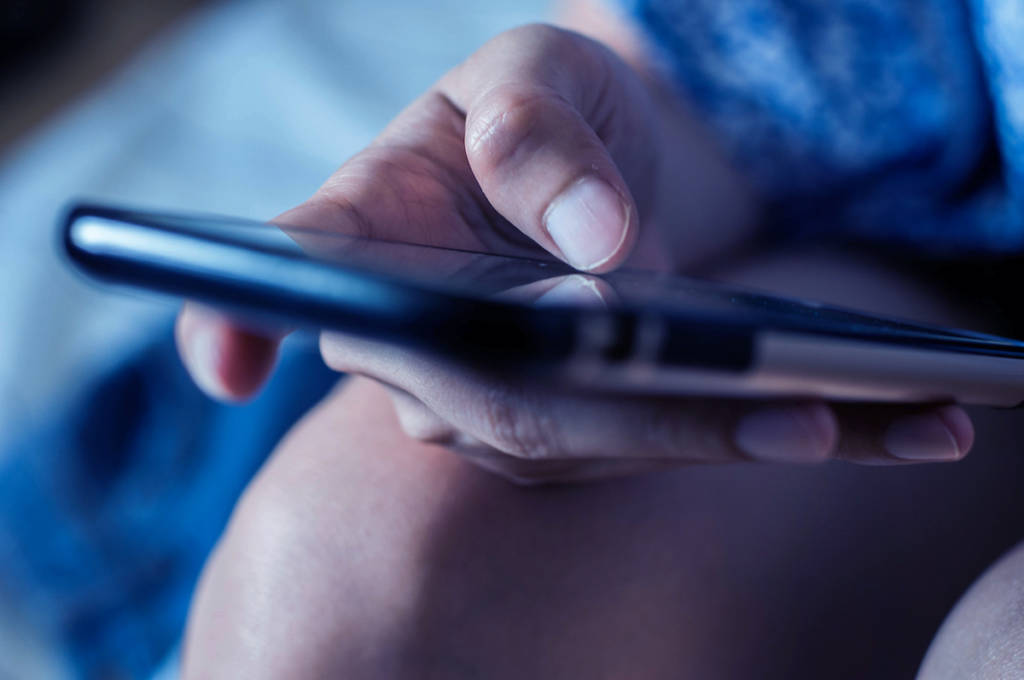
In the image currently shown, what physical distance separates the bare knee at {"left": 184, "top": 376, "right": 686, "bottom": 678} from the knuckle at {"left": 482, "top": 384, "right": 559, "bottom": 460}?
0.09 meters

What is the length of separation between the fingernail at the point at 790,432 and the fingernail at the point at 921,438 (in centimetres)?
4

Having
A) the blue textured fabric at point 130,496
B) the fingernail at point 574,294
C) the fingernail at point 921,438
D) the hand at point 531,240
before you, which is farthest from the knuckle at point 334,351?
the blue textured fabric at point 130,496

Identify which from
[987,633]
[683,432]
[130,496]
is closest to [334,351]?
[683,432]

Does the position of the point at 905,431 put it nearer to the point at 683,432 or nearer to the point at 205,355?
the point at 683,432

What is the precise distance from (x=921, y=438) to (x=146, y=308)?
0.71 metres

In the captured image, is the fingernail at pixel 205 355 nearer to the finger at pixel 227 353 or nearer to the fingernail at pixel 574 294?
the finger at pixel 227 353

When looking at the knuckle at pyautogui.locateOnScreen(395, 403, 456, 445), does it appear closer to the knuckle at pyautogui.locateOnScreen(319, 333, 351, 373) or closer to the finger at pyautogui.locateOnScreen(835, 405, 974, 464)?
the knuckle at pyautogui.locateOnScreen(319, 333, 351, 373)

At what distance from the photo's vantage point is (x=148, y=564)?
655 millimetres

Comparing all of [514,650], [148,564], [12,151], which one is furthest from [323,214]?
[12,151]

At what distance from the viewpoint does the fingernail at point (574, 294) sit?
0.67 feet

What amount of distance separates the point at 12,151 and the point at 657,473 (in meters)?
1.47

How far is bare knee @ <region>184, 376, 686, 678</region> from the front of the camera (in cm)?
36

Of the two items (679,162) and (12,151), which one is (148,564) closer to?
(679,162)

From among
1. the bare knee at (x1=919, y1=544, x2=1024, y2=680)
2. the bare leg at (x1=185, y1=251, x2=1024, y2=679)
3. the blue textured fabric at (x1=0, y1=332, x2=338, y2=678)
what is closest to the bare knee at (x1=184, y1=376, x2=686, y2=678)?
the bare leg at (x1=185, y1=251, x2=1024, y2=679)
